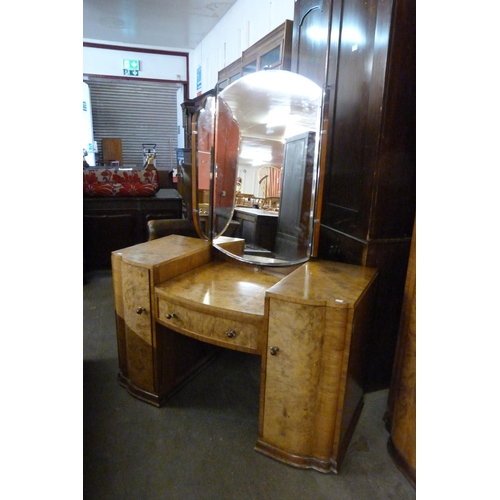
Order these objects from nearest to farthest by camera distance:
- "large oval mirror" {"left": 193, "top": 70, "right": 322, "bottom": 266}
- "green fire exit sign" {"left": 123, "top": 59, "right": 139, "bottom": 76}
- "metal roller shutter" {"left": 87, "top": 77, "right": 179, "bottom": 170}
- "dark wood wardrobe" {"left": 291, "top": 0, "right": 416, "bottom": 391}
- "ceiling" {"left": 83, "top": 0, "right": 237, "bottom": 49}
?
1. "dark wood wardrobe" {"left": 291, "top": 0, "right": 416, "bottom": 391}
2. "large oval mirror" {"left": 193, "top": 70, "right": 322, "bottom": 266}
3. "ceiling" {"left": 83, "top": 0, "right": 237, "bottom": 49}
4. "green fire exit sign" {"left": 123, "top": 59, "right": 139, "bottom": 76}
5. "metal roller shutter" {"left": 87, "top": 77, "right": 179, "bottom": 170}

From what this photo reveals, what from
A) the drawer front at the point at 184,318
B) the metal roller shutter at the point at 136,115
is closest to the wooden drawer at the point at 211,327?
the drawer front at the point at 184,318

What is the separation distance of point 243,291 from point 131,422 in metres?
0.75

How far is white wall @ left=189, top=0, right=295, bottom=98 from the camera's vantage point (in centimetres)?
279

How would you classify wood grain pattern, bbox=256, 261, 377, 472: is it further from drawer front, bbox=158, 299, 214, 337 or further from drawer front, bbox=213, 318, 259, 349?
drawer front, bbox=158, 299, 214, 337

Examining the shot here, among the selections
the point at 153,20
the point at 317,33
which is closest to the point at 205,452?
the point at 317,33

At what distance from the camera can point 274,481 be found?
1206mm

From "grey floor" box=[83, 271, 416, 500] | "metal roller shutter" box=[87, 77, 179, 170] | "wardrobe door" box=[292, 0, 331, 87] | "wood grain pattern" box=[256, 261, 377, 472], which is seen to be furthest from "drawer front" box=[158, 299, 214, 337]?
"metal roller shutter" box=[87, 77, 179, 170]

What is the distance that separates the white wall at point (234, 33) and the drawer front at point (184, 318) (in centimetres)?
234

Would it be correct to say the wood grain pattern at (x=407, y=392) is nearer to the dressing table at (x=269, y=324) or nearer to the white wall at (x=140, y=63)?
the dressing table at (x=269, y=324)

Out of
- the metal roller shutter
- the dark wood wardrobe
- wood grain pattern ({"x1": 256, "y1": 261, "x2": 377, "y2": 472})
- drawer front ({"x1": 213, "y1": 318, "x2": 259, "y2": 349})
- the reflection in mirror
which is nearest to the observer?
wood grain pattern ({"x1": 256, "y1": 261, "x2": 377, "y2": 472})

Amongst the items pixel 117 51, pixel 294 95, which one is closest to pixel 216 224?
pixel 294 95

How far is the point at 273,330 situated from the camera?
1.17m
